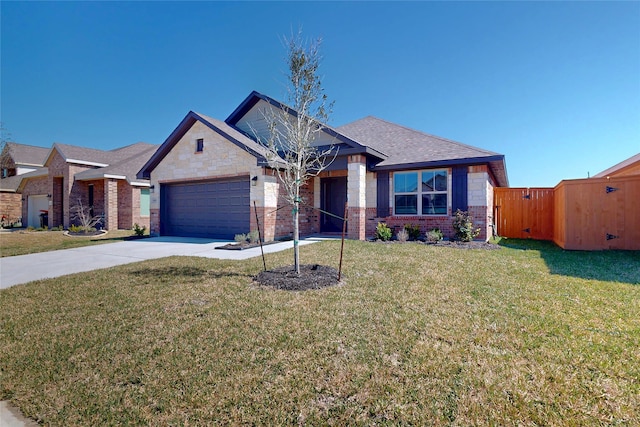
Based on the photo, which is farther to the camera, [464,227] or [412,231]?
[412,231]

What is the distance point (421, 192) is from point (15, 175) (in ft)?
123

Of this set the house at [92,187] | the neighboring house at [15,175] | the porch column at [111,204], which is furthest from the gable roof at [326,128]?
the neighboring house at [15,175]

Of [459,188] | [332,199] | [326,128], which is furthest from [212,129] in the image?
[459,188]

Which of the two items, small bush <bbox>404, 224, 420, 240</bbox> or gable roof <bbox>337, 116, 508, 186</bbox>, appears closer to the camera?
gable roof <bbox>337, 116, 508, 186</bbox>

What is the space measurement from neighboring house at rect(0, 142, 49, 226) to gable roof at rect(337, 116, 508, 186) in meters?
26.1

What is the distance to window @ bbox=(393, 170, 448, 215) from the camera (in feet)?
36.2

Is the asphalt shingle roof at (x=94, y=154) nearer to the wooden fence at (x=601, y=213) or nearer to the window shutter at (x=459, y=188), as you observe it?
the window shutter at (x=459, y=188)

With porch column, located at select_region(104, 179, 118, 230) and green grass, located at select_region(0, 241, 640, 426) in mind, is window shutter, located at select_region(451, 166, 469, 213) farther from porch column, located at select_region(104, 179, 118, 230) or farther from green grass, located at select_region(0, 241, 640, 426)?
porch column, located at select_region(104, 179, 118, 230)

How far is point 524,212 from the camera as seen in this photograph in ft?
39.9

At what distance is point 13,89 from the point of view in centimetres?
1295

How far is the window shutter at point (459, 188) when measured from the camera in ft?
34.4

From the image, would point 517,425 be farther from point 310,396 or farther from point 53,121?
point 53,121

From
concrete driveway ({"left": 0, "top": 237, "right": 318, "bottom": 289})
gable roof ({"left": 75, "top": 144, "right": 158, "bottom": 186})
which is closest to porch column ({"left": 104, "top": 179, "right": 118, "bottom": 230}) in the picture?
gable roof ({"left": 75, "top": 144, "right": 158, "bottom": 186})

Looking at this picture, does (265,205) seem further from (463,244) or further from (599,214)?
(599,214)
